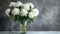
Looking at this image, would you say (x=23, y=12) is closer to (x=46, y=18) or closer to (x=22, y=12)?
(x=22, y=12)

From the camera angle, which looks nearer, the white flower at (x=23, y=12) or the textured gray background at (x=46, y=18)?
the white flower at (x=23, y=12)

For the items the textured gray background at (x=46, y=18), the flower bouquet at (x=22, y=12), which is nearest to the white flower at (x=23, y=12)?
the flower bouquet at (x=22, y=12)

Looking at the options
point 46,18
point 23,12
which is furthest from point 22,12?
point 46,18

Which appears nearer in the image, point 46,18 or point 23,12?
point 23,12

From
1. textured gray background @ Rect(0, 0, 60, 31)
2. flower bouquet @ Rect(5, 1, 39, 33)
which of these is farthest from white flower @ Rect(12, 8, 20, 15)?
textured gray background @ Rect(0, 0, 60, 31)

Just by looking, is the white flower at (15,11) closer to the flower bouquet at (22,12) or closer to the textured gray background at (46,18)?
the flower bouquet at (22,12)

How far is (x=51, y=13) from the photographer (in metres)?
2.22

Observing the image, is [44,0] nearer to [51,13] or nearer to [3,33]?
[51,13]

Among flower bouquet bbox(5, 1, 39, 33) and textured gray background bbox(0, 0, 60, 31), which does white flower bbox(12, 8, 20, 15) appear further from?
textured gray background bbox(0, 0, 60, 31)

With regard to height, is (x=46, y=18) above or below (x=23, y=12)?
below

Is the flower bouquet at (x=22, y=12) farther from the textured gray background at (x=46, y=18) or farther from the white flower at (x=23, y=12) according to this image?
the textured gray background at (x=46, y=18)

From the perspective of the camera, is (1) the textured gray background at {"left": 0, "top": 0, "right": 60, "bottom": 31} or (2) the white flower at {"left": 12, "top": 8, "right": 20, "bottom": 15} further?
(1) the textured gray background at {"left": 0, "top": 0, "right": 60, "bottom": 31}

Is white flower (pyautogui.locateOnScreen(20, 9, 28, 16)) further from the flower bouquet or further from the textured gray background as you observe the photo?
the textured gray background

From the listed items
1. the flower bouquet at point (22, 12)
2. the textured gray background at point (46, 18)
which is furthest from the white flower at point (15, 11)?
the textured gray background at point (46, 18)
